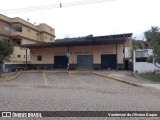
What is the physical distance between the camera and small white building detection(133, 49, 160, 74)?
23.8 meters

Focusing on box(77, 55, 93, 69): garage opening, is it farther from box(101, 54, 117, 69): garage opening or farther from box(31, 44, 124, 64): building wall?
box(101, 54, 117, 69): garage opening

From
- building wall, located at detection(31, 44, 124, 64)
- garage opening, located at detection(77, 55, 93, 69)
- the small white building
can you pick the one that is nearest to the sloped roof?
building wall, located at detection(31, 44, 124, 64)

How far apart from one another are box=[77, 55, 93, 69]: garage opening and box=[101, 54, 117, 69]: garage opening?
6.50 feet

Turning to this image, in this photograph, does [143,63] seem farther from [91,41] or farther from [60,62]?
[60,62]

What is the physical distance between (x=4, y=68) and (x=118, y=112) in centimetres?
2831

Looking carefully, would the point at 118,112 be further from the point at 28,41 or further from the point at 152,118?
the point at 28,41

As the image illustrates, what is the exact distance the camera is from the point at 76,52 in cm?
3397

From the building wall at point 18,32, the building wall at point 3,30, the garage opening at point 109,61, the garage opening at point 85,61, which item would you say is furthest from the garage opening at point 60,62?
the building wall at point 3,30

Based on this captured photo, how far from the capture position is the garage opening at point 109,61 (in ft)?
104

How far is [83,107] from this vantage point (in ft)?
25.2

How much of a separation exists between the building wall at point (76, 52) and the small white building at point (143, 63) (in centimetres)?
679

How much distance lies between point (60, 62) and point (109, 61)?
872 centimetres

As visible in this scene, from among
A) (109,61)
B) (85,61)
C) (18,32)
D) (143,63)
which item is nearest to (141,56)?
(143,63)

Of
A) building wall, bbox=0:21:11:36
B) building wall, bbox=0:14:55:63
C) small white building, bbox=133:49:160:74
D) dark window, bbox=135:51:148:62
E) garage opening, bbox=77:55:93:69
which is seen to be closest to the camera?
small white building, bbox=133:49:160:74
